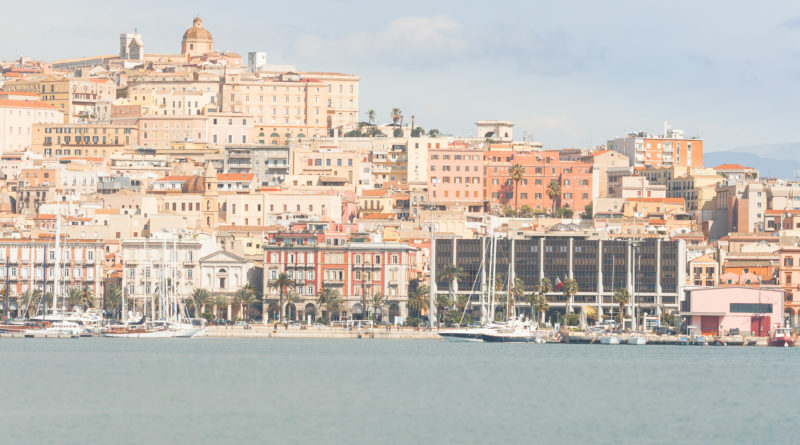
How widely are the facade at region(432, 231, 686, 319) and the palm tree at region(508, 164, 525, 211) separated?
30395mm

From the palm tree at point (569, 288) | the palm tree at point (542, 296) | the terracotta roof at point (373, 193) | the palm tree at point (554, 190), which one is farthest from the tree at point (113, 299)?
the palm tree at point (554, 190)

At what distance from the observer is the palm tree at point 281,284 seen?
448ft

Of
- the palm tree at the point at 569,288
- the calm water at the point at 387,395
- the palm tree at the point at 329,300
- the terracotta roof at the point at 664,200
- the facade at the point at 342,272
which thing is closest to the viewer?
the calm water at the point at 387,395

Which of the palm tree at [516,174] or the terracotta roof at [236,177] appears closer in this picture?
the terracotta roof at [236,177]

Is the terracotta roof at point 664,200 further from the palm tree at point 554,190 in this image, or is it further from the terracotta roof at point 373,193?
the terracotta roof at point 373,193

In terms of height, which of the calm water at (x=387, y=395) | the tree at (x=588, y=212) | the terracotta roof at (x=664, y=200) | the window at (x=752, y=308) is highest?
the terracotta roof at (x=664, y=200)

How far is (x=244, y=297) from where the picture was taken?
448 ft

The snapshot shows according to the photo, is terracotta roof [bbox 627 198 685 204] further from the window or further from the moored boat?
the moored boat

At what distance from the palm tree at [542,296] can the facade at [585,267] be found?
1198 millimetres

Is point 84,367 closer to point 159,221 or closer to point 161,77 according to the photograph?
point 159,221

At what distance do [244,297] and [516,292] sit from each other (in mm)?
21662

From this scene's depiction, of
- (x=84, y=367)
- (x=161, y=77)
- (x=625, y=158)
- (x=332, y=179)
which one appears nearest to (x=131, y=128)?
(x=161, y=77)

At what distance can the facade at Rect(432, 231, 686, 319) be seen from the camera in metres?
139

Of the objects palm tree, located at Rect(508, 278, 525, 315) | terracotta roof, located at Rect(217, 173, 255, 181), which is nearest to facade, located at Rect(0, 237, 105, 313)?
terracotta roof, located at Rect(217, 173, 255, 181)
